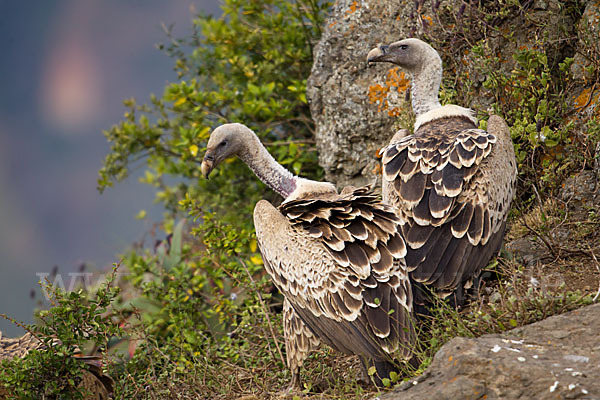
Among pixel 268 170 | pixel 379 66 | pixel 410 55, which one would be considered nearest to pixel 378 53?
pixel 410 55

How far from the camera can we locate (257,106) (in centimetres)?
767

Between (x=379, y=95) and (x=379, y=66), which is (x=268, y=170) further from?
(x=379, y=66)

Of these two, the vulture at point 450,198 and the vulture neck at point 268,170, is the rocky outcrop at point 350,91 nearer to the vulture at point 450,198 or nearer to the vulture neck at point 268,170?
the vulture neck at point 268,170

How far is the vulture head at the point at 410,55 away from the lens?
5.76 meters

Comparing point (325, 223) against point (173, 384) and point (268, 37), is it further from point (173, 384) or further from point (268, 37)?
point (268, 37)

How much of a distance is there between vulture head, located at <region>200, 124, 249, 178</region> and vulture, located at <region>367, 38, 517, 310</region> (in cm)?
122

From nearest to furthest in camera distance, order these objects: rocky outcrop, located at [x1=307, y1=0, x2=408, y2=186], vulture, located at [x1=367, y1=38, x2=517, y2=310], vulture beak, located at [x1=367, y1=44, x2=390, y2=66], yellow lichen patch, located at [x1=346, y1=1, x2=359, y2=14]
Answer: vulture, located at [x1=367, y1=38, x2=517, y2=310] < vulture beak, located at [x1=367, y1=44, x2=390, y2=66] < rocky outcrop, located at [x1=307, y1=0, x2=408, y2=186] < yellow lichen patch, located at [x1=346, y1=1, x2=359, y2=14]

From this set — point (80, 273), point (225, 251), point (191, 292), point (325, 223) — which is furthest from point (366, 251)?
point (80, 273)

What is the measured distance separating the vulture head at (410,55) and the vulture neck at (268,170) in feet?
4.54

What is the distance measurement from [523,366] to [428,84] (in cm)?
337

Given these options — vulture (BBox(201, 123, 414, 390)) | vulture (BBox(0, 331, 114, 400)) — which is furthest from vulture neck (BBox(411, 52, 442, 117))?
vulture (BBox(0, 331, 114, 400))

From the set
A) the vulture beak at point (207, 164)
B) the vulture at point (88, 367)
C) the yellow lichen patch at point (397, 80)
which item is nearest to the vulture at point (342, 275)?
the vulture beak at point (207, 164)

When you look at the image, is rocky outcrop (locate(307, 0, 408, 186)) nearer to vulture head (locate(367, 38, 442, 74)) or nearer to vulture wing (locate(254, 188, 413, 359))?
vulture head (locate(367, 38, 442, 74))

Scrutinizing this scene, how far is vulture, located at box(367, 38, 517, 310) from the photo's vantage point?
437cm
